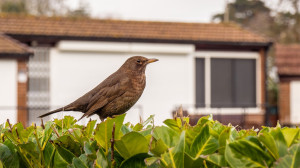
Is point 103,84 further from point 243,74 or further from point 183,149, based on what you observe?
point 243,74

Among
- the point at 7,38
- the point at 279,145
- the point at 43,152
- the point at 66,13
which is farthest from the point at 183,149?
the point at 66,13

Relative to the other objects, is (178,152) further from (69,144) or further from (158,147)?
(69,144)

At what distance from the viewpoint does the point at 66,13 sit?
186 ft

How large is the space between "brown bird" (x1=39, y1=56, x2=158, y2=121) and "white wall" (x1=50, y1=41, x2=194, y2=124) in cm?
1609

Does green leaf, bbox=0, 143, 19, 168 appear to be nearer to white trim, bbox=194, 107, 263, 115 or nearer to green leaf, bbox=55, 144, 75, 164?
green leaf, bbox=55, 144, 75, 164

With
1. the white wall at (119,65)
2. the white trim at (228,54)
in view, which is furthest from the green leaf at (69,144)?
the white trim at (228,54)

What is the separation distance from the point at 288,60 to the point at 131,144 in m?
24.3

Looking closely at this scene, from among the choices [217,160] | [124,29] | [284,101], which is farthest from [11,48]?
[217,160]

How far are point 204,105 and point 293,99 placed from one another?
460cm

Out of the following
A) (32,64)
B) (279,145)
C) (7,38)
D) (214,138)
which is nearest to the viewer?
(279,145)

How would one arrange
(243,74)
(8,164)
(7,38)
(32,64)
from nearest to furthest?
(8,164), (7,38), (32,64), (243,74)

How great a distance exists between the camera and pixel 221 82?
81.6 ft

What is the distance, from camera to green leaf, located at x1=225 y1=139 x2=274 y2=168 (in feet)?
8.39

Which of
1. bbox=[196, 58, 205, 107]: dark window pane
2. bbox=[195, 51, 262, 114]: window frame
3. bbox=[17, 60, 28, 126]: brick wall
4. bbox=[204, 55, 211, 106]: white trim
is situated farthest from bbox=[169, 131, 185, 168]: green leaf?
bbox=[204, 55, 211, 106]: white trim
